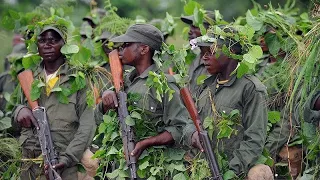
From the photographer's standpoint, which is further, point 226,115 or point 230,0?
point 230,0

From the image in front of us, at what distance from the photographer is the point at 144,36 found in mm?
9570

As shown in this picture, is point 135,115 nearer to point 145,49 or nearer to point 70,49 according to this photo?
point 145,49

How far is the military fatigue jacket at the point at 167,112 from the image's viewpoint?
9.30 meters

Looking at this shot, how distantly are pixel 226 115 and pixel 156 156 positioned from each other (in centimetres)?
77

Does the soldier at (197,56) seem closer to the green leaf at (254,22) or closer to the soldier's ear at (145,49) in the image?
the green leaf at (254,22)

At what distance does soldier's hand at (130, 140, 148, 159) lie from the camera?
30.0ft

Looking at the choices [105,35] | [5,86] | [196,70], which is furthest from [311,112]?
[5,86]

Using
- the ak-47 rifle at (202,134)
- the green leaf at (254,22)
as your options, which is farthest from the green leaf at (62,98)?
the green leaf at (254,22)

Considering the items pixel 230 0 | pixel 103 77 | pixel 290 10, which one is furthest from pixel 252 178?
pixel 230 0

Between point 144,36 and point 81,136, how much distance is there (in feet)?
4.78

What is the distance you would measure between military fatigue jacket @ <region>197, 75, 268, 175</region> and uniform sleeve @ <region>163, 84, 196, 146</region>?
18 centimetres

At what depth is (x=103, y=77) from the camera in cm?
1085

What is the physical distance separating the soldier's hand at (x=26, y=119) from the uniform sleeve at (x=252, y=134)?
2.36 metres

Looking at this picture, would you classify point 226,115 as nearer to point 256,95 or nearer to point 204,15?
point 256,95
